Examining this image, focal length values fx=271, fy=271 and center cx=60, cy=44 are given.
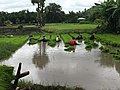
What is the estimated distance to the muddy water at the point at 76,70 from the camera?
40.3 ft

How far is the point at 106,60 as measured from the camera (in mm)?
17984

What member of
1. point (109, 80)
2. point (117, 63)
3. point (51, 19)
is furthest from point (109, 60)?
point (51, 19)

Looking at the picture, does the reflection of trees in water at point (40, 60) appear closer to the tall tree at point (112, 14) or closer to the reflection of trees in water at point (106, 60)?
the reflection of trees in water at point (106, 60)

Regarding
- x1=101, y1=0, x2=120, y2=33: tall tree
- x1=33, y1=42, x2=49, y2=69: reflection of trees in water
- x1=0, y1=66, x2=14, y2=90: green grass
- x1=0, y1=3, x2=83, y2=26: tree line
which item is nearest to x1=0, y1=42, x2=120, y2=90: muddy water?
x1=33, y1=42, x2=49, y2=69: reflection of trees in water

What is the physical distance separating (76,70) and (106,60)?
12.5ft

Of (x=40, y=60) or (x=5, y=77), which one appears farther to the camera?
(x=40, y=60)

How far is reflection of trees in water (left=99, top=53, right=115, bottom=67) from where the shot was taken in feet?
54.9

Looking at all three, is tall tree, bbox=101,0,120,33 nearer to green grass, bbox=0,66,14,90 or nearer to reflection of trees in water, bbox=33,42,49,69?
reflection of trees in water, bbox=33,42,49,69

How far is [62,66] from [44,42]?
1376 centimetres

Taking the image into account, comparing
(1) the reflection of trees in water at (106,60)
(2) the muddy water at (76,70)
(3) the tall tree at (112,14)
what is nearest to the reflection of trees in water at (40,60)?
(2) the muddy water at (76,70)

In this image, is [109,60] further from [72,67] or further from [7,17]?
[7,17]

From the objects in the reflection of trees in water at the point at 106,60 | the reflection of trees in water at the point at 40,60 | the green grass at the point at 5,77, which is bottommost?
the reflection of trees in water at the point at 40,60

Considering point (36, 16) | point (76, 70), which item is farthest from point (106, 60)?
point (36, 16)

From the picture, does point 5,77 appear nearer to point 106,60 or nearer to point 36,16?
point 106,60
